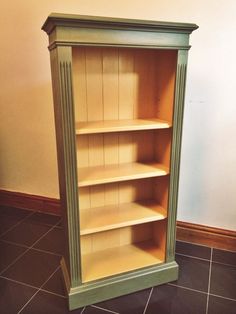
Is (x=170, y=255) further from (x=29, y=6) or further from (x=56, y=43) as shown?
(x=29, y=6)

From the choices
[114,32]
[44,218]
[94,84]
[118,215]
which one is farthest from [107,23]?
[44,218]

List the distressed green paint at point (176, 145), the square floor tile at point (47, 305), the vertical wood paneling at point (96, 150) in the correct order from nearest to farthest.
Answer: the distressed green paint at point (176, 145), the square floor tile at point (47, 305), the vertical wood paneling at point (96, 150)

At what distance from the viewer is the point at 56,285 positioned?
1.75m

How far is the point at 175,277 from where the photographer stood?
5.86 ft

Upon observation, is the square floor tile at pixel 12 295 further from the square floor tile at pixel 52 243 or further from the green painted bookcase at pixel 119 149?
the square floor tile at pixel 52 243

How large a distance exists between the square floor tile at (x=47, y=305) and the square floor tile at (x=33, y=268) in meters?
0.13

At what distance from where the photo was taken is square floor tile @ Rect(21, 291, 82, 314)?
154 centimetres

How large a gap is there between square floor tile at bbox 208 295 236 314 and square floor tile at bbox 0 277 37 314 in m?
1.12

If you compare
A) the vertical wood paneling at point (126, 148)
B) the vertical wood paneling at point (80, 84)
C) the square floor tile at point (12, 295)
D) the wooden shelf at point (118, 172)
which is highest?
the vertical wood paneling at point (80, 84)

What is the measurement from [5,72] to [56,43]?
1.51m

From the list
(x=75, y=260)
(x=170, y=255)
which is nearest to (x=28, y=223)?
(x=75, y=260)

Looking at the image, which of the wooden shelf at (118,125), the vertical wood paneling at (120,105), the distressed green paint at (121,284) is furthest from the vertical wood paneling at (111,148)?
A: the distressed green paint at (121,284)

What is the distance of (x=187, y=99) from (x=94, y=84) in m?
0.75

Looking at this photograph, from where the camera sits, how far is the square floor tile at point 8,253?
1.96 metres
